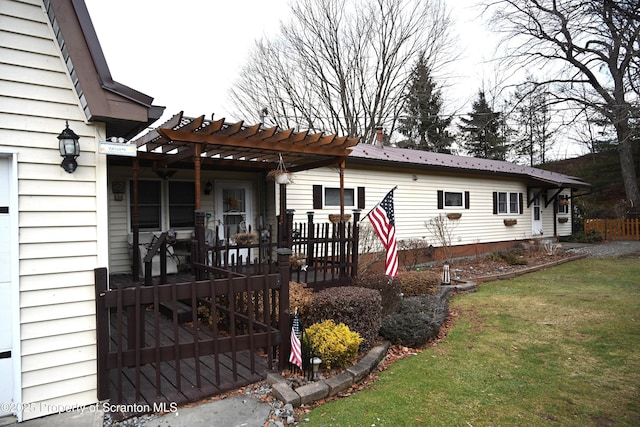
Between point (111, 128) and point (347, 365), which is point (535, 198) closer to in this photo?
point (347, 365)

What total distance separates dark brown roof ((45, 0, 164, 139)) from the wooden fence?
22.3 meters

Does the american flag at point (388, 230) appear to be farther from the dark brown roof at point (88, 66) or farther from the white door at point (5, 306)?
the white door at point (5, 306)

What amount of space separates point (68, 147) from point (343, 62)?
20.9m

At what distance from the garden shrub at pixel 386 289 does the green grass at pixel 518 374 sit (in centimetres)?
89

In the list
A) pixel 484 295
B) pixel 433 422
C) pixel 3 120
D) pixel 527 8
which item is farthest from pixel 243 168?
pixel 527 8

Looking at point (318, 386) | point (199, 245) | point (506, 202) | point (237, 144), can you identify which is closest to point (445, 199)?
point (506, 202)

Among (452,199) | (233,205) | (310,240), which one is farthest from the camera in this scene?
(452,199)

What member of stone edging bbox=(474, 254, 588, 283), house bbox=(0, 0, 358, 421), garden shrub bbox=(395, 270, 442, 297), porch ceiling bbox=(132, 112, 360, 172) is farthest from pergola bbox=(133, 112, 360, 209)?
stone edging bbox=(474, 254, 588, 283)

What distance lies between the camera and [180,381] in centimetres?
344

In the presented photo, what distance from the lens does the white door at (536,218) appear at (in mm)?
16594

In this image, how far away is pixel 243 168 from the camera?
8.41m

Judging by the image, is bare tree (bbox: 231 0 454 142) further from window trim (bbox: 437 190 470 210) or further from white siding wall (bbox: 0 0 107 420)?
white siding wall (bbox: 0 0 107 420)

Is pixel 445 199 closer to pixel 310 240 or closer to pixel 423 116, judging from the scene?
pixel 310 240

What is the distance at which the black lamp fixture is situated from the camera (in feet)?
10.2
